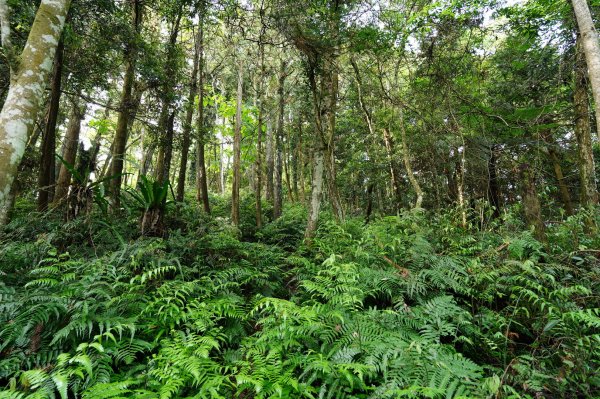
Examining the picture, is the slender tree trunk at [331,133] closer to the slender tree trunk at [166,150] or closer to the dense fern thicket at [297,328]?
the dense fern thicket at [297,328]

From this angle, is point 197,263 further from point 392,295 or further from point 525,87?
point 525,87

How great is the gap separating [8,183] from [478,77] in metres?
10.2

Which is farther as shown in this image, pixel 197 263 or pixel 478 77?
pixel 478 77

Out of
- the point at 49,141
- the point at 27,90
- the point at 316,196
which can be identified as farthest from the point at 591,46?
the point at 49,141

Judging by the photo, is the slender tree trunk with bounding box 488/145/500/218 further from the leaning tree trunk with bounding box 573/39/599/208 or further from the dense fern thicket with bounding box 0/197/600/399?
the dense fern thicket with bounding box 0/197/600/399

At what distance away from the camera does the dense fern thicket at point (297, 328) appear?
94.8 inches

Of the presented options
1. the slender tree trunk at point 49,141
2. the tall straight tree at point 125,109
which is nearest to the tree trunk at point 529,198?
the tall straight tree at point 125,109

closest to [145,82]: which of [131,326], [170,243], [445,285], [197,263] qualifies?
[170,243]

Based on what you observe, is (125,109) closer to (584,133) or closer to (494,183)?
(584,133)

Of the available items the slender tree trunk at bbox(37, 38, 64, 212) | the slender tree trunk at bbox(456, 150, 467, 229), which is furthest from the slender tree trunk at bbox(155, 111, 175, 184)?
the slender tree trunk at bbox(456, 150, 467, 229)

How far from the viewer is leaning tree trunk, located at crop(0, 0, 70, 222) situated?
3.20m

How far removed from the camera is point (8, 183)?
3.20 meters

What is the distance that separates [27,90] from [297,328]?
13.0ft

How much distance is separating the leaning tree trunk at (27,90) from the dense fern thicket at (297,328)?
1096 millimetres
